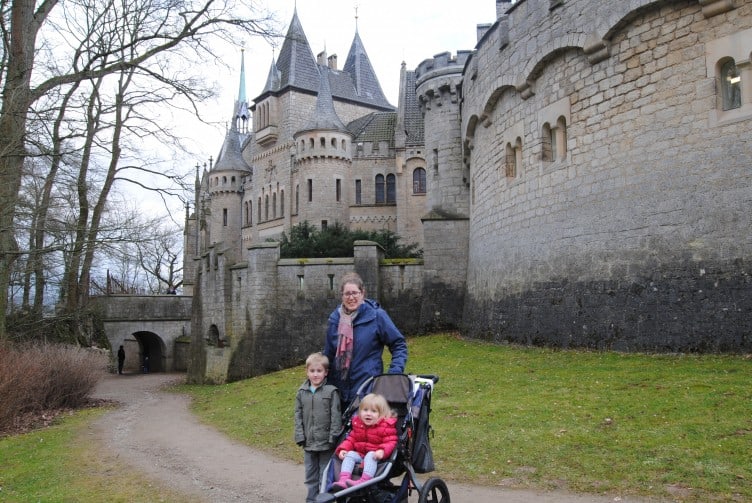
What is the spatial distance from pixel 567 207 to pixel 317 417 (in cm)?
944

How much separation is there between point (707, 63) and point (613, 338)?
4.84 m

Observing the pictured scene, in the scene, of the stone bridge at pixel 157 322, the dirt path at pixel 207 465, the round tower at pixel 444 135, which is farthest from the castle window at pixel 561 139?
the stone bridge at pixel 157 322

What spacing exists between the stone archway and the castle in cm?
1313

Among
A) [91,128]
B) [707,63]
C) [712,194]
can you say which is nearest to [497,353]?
[712,194]

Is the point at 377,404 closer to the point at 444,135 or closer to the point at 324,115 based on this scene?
the point at 444,135

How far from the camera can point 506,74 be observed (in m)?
16.4

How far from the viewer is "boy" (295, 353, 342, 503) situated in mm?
5711

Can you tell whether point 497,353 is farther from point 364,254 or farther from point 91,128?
point 91,128

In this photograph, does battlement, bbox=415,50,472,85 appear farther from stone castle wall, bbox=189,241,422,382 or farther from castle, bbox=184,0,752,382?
stone castle wall, bbox=189,241,422,382

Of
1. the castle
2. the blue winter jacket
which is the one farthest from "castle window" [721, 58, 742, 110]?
the blue winter jacket

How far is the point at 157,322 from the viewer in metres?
36.2

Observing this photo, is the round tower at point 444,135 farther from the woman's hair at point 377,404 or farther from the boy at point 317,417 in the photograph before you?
the woman's hair at point 377,404

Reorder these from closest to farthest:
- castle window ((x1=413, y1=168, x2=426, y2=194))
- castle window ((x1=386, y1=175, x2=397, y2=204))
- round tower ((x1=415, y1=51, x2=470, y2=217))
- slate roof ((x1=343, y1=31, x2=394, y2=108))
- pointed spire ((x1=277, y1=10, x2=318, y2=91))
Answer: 1. round tower ((x1=415, y1=51, x2=470, y2=217))
2. castle window ((x1=413, y1=168, x2=426, y2=194))
3. castle window ((x1=386, y1=175, x2=397, y2=204))
4. pointed spire ((x1=277, y1=10, x2=318, y2=91))
5. slate roof ((x1=343, y1=31, x2=394, y2=108))

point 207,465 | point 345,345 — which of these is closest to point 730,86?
point 345,345
